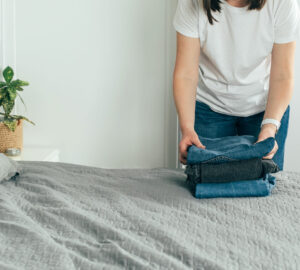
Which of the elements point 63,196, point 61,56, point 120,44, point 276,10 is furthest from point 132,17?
point 63,196

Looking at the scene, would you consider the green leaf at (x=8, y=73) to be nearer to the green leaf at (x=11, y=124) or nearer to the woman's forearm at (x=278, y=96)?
the green leaf at (x=11, y=124)

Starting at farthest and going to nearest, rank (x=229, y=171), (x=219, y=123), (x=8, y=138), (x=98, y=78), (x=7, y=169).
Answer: (x=98, y=78)
(x=8, y=138)
(x=219, y=123)
(x=7, y=169)
(x=229, y=171)

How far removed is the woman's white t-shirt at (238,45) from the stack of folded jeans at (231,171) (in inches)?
19.6

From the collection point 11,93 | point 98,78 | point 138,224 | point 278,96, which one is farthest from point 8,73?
point 138,224

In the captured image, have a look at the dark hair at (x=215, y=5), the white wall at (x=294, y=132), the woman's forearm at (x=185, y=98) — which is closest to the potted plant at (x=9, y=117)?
the woman's forearm at (x=185, y=98)

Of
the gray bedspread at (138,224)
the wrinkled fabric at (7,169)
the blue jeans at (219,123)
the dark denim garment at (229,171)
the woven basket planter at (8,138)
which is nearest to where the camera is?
the gray bedspread at (138,224)

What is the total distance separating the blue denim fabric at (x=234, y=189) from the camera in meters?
1.43

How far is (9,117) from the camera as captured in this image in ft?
7.81

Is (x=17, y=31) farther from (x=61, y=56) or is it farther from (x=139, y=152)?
(x=139, y=152)

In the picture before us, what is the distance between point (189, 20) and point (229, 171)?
25.8 inches

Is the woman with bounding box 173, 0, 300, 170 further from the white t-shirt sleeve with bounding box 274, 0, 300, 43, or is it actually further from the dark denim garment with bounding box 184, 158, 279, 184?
the dark denim garment with bounding box 184, 158, 279, 184

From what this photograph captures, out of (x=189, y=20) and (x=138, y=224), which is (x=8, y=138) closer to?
(x=189, y=20)

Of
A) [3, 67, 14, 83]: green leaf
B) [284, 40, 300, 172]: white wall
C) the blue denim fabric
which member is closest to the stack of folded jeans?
the blue denim fabric

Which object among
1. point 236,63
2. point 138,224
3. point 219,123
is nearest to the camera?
point 138,224
